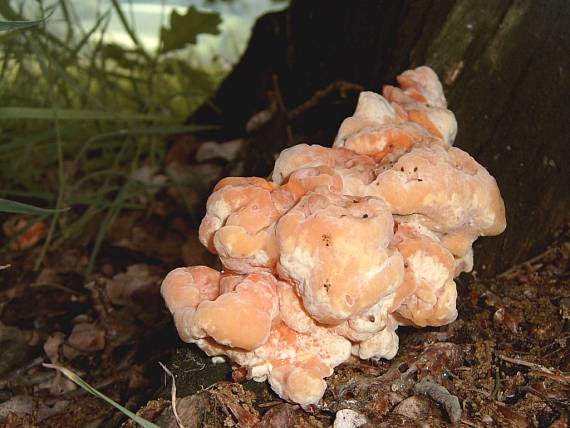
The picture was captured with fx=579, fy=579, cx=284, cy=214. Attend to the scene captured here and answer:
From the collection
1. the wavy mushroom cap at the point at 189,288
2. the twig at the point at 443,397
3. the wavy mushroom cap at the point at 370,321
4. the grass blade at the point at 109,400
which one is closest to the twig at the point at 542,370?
the twig at the point at 443,397

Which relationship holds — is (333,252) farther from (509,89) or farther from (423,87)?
(509,89)

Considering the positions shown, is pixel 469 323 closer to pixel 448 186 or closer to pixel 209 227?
pixel 448 186

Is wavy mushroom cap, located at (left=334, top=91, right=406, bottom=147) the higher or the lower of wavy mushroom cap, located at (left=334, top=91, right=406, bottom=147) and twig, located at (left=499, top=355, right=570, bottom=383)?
the higher

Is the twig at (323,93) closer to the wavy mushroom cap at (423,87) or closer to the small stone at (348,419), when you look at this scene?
the wavy mushroom cap at (423,87)

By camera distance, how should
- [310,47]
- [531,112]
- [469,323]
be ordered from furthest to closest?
[310,47]
[531,112]
[469,323]

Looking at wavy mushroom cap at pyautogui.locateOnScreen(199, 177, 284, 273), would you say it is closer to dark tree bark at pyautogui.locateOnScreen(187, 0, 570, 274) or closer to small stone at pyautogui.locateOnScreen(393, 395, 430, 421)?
small stone at pyautogui.locateOnScreen(393, 395, 430, 421)

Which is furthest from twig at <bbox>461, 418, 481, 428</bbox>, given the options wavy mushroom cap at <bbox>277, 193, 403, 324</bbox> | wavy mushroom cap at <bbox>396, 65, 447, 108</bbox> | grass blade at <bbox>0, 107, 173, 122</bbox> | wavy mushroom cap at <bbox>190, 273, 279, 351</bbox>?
grass blade at <bbox>0, 107, 173, 122</bbox>

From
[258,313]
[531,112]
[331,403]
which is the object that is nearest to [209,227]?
[258,313]
